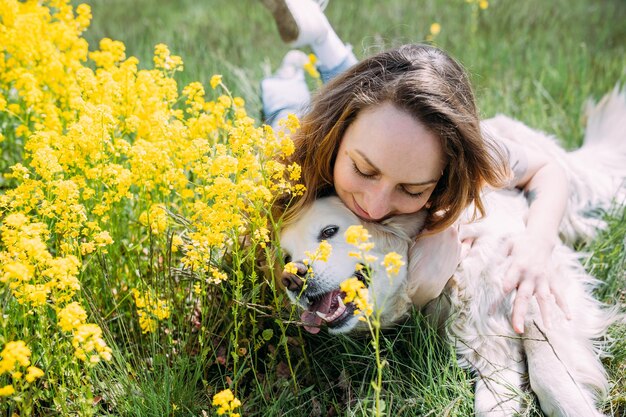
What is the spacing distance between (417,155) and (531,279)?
682 mm

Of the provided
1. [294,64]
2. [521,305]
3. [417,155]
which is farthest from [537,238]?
[294,64]

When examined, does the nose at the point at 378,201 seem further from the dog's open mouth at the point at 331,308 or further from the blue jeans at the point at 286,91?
the blue jeans at the point at 286,91

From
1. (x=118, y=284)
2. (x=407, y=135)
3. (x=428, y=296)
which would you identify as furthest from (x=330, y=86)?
(x=118, y=284)

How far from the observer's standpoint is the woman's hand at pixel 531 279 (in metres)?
2.44

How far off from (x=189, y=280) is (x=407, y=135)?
0.91 metres

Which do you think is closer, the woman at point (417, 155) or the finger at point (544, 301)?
the woman at point (417, 155)

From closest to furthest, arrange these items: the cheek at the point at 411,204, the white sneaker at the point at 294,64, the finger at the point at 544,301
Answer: the cheek at the point at 411,204 < the finger at the point at 544,301 < the white sneaker at the point at 294,64

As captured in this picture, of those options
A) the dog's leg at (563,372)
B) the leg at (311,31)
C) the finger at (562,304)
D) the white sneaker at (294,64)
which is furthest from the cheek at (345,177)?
the white sneaker at (294,64)

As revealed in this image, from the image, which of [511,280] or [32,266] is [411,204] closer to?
[511,280]

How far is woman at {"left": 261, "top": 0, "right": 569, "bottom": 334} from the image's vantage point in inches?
88.5

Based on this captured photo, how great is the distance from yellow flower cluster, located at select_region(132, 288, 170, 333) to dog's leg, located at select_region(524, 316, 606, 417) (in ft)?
3.99

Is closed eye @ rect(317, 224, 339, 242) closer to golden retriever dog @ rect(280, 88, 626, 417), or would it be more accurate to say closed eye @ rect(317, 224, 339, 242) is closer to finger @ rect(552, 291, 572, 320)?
golden retriever dog @ rect(280, 88, 626, 417)

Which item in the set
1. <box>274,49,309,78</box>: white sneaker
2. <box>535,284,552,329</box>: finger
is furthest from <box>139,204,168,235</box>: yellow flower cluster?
<box>274,49,309,78</box>: white sneaker

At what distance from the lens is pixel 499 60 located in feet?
15.5
